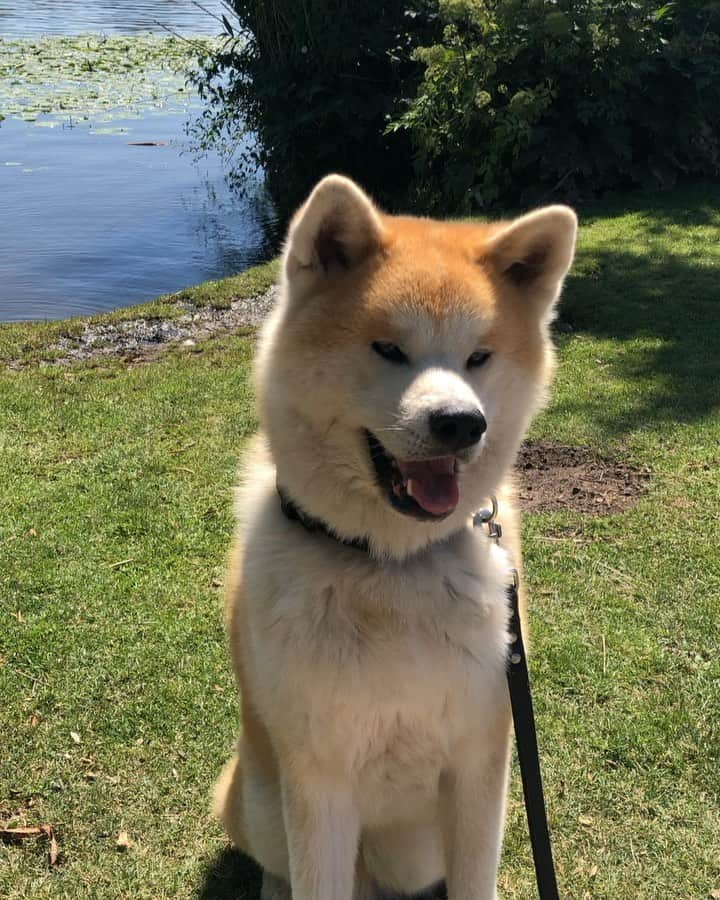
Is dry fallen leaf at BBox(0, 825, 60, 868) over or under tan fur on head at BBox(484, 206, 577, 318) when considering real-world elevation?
under

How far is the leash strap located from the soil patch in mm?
2585

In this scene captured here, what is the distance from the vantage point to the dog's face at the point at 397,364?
7.09ft

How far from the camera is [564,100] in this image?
11203 mm

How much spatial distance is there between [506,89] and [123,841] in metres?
10.4

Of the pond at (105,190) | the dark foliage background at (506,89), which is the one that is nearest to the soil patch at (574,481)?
the pond at (105,190)

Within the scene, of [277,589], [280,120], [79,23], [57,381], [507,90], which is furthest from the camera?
[79,23]

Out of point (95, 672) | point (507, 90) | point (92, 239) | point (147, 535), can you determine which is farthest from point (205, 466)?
point (507, 90)

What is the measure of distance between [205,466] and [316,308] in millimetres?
3235

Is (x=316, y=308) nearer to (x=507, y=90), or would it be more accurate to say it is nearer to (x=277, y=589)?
(x=277, y=589)

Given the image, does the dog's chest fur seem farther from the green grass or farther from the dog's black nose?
the green grass

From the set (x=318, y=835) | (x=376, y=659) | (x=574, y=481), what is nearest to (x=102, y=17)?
(x=574, y=481)

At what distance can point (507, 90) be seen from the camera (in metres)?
11.1

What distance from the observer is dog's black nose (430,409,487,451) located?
204 centimetres

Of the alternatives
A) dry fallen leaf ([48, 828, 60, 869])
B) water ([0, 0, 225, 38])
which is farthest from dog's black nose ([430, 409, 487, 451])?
water ([0, 0, 225, 38])
